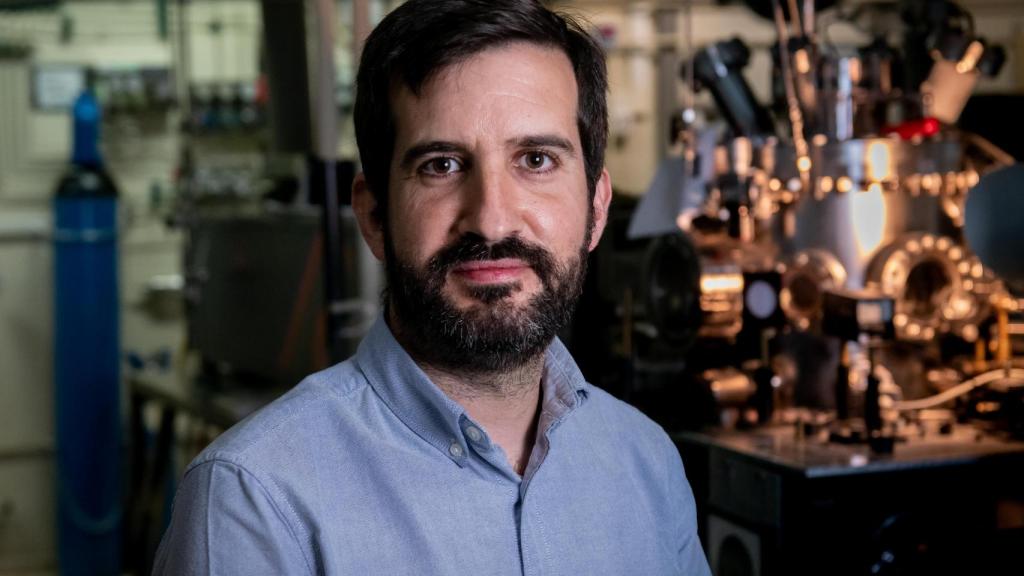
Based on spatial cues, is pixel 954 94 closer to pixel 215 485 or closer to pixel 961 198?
pixel 961 198

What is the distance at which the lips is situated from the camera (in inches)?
42.2

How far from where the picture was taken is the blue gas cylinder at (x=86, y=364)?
12.2 feet

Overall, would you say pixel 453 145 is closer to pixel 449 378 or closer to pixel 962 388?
pixel 449 378

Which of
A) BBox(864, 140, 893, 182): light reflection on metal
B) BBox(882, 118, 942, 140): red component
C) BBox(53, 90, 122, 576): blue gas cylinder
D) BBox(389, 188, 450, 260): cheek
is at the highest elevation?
BBox(882, 118, 942, 140): red component

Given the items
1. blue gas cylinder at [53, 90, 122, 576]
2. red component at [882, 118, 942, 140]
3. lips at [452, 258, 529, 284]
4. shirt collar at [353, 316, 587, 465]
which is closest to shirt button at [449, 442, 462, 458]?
shirt collar at [353, 316, 587, 465]

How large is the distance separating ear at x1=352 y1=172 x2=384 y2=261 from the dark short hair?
1 centimetres

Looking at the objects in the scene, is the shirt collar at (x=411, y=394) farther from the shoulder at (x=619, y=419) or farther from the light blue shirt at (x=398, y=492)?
the shoulder at (x=619, y=419)

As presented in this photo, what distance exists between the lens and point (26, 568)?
405 centimetres

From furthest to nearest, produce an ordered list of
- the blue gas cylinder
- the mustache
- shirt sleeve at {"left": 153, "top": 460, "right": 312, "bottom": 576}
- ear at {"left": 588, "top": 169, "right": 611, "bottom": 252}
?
1. the blue gas cylinder
2. ear at {"left": 588, "top": 169, "right": 611, "bottom": 252}
3. the mustache
4. shirt sleeve at {"left": 153, "top": 460, "right": 312, "bottom": 576}

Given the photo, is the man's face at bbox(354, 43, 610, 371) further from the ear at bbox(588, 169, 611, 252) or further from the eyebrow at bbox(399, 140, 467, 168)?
the ear at bbox(588, 169, 611, 252)

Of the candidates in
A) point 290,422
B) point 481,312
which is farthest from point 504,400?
point 290,422

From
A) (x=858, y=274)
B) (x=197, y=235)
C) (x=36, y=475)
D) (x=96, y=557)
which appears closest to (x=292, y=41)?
(x=197, y=235)

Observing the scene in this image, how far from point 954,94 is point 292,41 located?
1298 millimetres

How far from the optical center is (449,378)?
1144 millimetres
